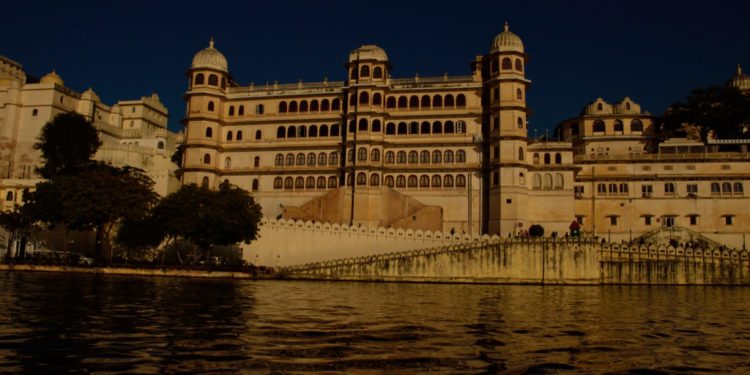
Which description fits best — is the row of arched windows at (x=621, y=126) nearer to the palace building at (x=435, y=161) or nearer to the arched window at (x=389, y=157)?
the palace building at (x=435, y=161)

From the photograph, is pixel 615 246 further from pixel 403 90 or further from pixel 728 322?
pixel 403 90

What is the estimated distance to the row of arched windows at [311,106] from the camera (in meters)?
59.8

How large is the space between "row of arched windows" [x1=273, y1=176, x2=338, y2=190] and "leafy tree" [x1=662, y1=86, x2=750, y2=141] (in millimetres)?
36479

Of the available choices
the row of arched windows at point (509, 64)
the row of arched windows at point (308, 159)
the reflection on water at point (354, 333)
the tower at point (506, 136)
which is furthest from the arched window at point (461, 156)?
the reflection on water at point (354, 333)

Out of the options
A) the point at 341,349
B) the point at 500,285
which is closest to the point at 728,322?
the point at 341,349

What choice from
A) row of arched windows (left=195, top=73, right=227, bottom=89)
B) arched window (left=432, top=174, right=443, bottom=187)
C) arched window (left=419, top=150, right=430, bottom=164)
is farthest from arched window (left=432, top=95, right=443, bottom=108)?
row of arched windows (left=195, top=73, right=227, bottom=89)

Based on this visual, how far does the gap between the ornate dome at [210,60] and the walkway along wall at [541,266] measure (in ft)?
90.4

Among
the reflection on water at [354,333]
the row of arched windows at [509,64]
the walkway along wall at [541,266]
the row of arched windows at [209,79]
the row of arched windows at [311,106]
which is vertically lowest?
the reflection on water at [354,333]

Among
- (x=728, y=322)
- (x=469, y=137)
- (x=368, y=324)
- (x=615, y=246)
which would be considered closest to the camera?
(x=368, y=324)

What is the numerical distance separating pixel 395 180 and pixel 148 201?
70.7 feet

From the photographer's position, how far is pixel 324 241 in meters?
46.5

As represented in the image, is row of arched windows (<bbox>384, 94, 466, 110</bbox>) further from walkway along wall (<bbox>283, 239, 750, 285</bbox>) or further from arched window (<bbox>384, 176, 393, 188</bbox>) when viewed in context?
walkway along wall (<bbox>283, 239, 750, 285</bbox>)

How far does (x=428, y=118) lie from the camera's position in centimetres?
5781

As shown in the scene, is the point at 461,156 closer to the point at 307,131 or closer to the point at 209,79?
the point at 307,131
